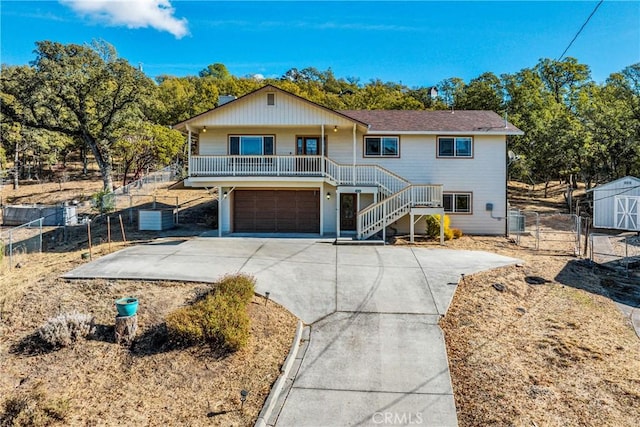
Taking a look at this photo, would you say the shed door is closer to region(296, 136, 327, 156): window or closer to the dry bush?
region(296, 136, 327, 156): window

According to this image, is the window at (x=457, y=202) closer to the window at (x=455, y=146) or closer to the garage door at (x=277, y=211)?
the window at (x=455, y=146)

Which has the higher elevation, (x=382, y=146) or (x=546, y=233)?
(x=382, y=146)

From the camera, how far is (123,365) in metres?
6.70

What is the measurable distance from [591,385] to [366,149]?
13.7 m

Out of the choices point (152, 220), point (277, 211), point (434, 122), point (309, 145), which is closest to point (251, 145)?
point (309, 145)

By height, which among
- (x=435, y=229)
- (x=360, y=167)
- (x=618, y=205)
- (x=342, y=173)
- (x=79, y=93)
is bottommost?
(x=435, y=229)

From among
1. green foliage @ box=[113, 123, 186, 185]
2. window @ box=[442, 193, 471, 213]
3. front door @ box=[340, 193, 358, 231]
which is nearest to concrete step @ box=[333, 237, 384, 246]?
front door @ box=[340, 193, 358, 231]

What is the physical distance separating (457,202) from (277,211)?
8.75 meters

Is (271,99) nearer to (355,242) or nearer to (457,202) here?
(355,242)

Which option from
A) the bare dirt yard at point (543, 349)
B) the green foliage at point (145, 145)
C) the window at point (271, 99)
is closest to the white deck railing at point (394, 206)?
the bare dirt yard at point (543, 349)

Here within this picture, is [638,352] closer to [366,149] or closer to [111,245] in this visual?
[366,149]

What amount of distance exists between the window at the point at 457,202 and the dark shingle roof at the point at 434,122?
3.09m

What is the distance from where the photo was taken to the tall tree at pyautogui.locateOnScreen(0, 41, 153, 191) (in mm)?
26797

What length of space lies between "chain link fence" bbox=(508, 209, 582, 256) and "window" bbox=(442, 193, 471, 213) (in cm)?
224
